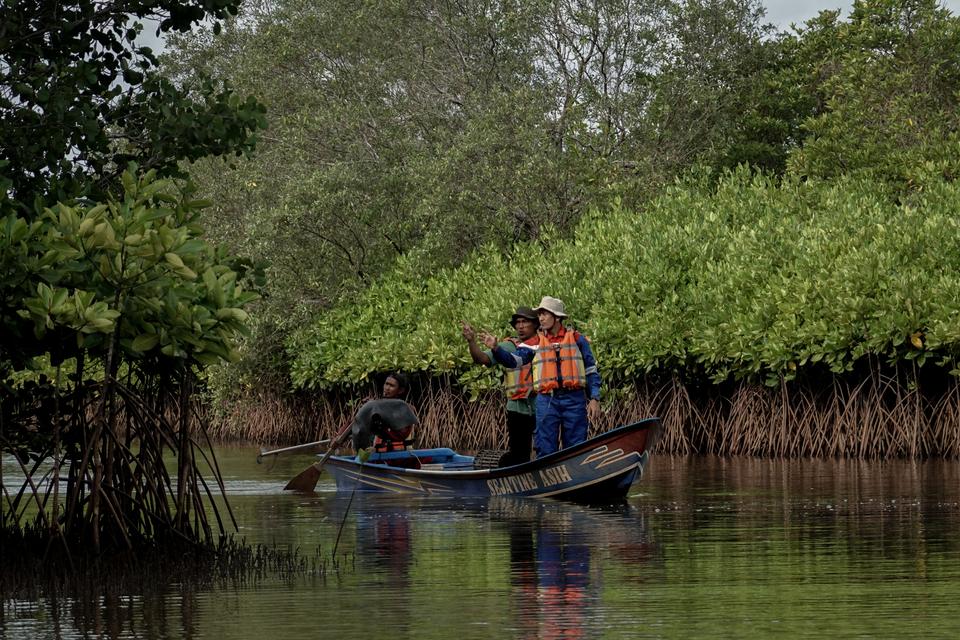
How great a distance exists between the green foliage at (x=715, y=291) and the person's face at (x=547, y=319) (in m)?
8.02

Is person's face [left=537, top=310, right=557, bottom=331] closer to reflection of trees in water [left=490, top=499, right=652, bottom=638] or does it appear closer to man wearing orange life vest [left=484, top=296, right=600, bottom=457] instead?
man wearing orange life vest [left=484, top=296, right=600, bottom=457]

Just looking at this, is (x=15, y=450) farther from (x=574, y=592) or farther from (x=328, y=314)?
(x=328, y=314)

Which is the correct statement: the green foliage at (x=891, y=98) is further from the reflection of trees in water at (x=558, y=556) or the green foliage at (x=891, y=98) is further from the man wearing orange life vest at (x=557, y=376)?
the reflection of trees in water at (x=558, y=556)

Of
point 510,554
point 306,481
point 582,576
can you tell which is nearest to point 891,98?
point 306,481

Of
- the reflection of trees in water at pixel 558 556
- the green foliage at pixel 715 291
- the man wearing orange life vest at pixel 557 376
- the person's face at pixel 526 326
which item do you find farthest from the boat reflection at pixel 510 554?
the green foliage at pixel 715 291

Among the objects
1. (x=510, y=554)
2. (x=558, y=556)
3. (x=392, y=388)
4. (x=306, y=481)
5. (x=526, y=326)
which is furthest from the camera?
(x=306, y=481)

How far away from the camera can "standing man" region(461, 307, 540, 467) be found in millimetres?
16516

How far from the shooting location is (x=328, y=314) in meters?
37.3

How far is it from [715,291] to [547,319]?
11.5 metres

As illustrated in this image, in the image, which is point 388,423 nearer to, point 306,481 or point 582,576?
point 306,481

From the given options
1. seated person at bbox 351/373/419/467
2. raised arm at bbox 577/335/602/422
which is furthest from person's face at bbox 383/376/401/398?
raised arm at bbox 577/335/602/422

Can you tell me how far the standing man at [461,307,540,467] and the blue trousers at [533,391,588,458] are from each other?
0.55 meters

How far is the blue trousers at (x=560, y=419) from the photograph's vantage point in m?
16.2

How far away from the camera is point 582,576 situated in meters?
10.1
